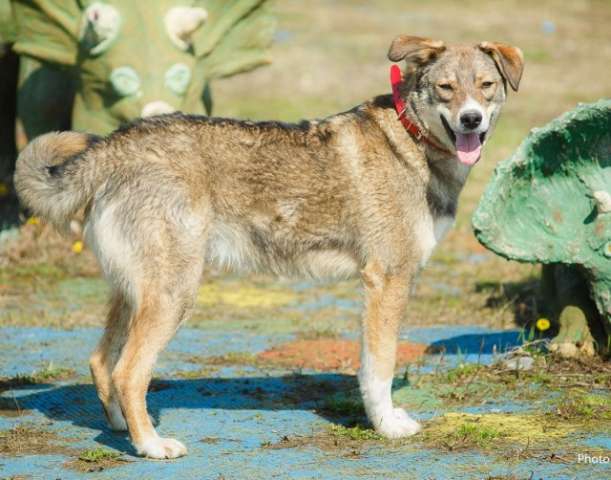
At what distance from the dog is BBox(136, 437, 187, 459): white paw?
1 centimetres

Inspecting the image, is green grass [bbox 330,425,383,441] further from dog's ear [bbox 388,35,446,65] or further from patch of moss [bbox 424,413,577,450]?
dog's ear [bbox 388,35,446,65]

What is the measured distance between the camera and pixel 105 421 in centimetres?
587

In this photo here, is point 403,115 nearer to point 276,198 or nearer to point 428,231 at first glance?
point 428,231

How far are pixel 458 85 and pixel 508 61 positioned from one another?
36 centimetres

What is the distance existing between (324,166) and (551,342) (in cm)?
227

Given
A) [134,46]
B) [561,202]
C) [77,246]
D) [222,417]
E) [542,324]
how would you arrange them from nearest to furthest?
1. [222,417]
2. [561,202]
3. [542,324]
4. [134,46]
5. [77,246]

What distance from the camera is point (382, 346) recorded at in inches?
222

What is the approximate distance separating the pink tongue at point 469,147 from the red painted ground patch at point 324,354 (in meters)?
1.86

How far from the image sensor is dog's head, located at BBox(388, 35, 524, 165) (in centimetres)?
559

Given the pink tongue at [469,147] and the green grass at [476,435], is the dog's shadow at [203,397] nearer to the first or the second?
the green grass at [476,435]

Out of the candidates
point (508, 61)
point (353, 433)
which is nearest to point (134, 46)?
point (508, 61)

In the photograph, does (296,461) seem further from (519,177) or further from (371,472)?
(519,177)

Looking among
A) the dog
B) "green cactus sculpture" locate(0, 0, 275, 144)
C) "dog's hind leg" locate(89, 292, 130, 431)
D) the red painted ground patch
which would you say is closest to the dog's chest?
the dog

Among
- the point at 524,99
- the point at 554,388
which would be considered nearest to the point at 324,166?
the point at 554,388
